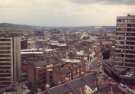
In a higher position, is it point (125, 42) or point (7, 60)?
point (125, 42)

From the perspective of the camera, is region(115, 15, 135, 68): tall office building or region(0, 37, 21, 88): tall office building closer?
region(0, 37, 21, 88): tall office building

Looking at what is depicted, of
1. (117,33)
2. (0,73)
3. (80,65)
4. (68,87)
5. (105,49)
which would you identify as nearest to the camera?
(68,87)

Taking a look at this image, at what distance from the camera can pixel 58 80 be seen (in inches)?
1303

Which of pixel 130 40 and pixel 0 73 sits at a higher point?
pixel 130 40

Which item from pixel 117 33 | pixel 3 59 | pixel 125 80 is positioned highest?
pixel 117 33

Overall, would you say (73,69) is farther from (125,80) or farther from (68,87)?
(68,87)

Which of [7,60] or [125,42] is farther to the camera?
[125,42]

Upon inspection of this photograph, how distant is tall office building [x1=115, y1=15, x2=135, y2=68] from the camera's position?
41.2 metres

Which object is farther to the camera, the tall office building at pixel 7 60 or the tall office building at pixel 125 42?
the tall office building at pixel 125 42

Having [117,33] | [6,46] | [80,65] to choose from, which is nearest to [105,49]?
[117,33]

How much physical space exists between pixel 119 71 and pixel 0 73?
47.5 ft

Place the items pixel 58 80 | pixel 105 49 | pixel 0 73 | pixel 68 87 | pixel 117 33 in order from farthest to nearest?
pixel 105 49 → pixel 117 33 → pixel 0 73 → pixel 58 80 → pixel 68 87

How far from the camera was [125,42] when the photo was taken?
41.8 meters

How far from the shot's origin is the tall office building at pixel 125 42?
1623 inches
